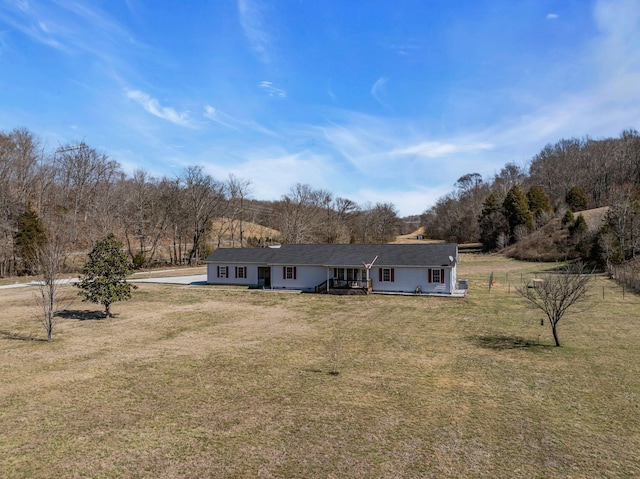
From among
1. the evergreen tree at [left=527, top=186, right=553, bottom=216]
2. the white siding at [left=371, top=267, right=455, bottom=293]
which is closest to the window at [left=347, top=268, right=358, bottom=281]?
the white siding at [left=371, top=267, right=455, bottom=293]

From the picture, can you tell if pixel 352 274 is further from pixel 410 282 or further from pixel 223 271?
pixel 223 271

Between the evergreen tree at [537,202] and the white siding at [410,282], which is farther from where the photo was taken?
the evergreen tree at [537,202]

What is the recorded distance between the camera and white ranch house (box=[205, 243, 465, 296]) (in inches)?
1145

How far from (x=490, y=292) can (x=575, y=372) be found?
17.5 m

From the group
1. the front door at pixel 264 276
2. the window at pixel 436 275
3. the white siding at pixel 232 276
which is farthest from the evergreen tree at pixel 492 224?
the white siding at pixel 232 276

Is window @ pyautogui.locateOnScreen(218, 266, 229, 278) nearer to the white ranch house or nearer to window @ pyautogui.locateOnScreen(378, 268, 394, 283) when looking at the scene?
the white ranch house

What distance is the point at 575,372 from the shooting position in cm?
1184

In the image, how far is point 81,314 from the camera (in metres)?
21.8

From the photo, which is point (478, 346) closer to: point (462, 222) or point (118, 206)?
point (118, 206)

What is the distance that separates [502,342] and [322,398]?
8780 mm

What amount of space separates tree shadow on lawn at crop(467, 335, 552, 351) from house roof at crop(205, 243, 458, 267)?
12.4 metres

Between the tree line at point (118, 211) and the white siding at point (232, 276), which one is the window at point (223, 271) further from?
the tree line at point (118, 211)

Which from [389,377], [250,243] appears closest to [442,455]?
[389,377]

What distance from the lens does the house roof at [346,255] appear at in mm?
29719
